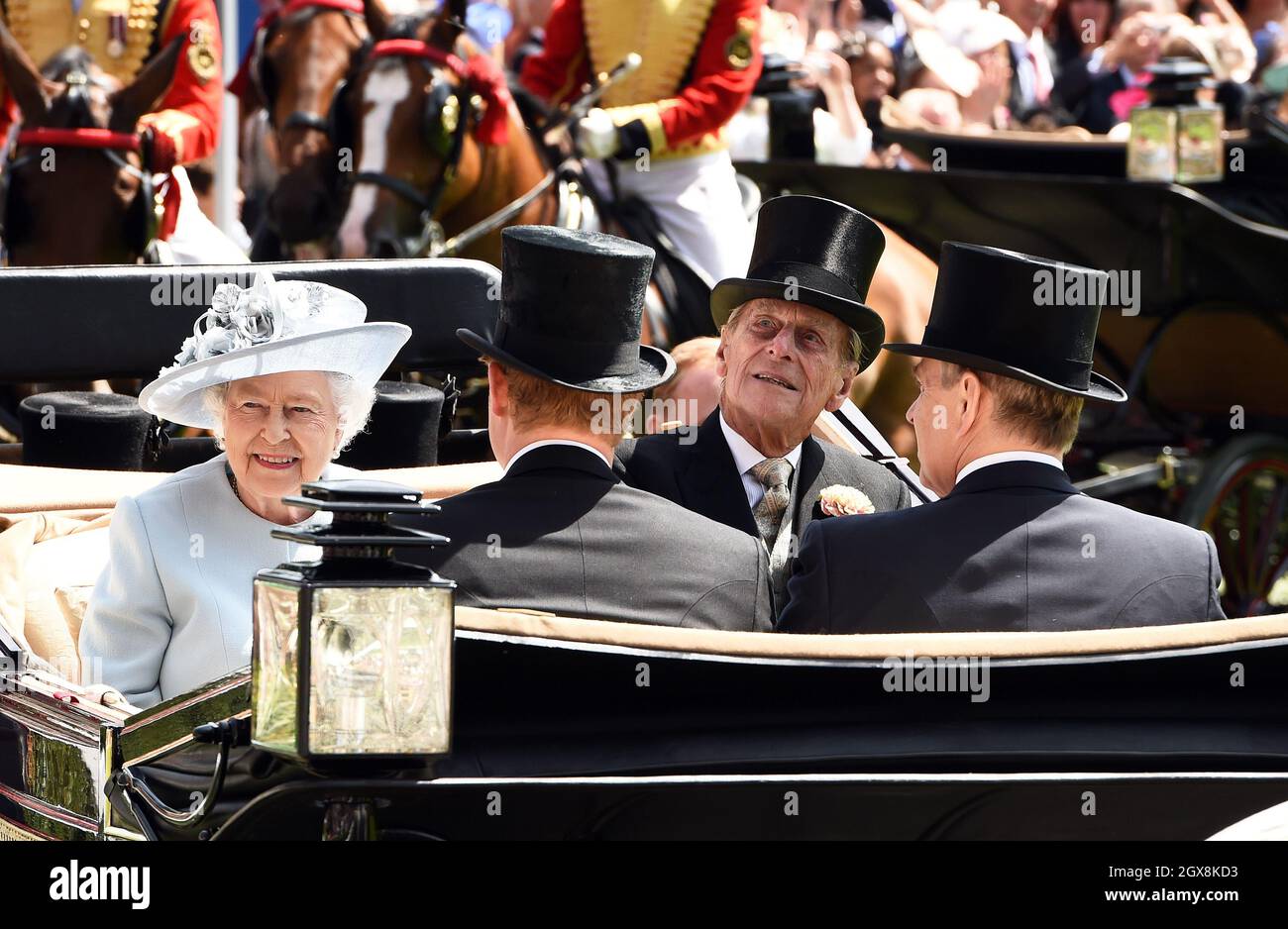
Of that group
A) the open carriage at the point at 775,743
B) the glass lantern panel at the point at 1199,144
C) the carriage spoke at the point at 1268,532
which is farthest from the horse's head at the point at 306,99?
the open carriage at the point at 775,743

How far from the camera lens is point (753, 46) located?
7.02 meters

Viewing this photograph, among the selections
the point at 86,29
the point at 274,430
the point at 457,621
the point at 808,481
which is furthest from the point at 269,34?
the point at 457,621

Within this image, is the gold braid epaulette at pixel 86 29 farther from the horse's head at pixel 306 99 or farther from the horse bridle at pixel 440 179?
the horse bridle at pixel 440 179

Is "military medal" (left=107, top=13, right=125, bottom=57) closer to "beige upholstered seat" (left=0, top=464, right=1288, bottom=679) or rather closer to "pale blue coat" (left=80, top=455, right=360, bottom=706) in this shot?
"beige upholstered seat" (left=0, top=464, right=1288, bottom=679)

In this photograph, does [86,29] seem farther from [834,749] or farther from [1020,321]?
[834,749]

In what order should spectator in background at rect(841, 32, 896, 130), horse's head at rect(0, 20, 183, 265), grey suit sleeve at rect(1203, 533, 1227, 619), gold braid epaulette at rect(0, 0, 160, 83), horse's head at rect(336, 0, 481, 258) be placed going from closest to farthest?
grey suit sleeve at rect(1203, 533, 1227, 619)
horse's head at rect(0, 20, 183, 265)
horse's head at rect(336, 0, 481, 258)
gold braid epaulette at rect(0, 0, 160, 83)
spectator in background at rect(841, 32, 896, 130)

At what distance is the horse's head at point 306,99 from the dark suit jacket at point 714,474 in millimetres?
3659

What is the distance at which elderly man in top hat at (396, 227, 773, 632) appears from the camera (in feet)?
8.26

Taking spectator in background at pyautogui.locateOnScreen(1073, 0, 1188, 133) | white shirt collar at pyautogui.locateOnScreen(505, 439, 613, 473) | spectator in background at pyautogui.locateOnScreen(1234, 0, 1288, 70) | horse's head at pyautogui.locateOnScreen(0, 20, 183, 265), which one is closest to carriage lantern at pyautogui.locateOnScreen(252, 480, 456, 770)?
white shirt collar at pyautogui.locateOnScreen(505, 439, 613, 473)

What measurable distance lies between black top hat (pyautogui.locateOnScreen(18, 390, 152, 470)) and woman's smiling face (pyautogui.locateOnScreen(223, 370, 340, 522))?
1.15 meters

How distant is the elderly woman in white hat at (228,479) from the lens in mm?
2830

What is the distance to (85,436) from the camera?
4047 millimetres

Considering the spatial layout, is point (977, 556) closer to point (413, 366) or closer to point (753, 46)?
point (413, 366)
